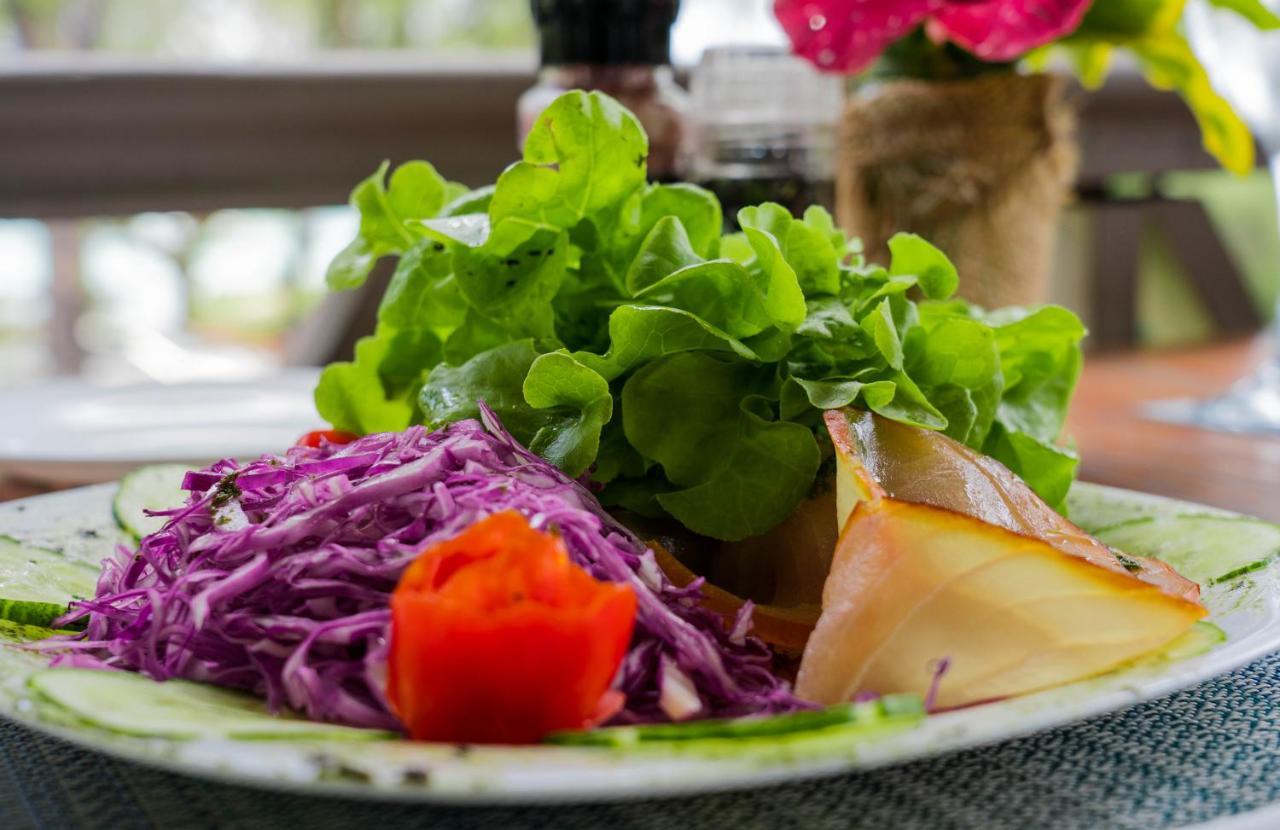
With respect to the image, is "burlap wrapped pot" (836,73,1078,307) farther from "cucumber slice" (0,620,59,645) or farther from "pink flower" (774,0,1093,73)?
"cucumber slice" (0,620,59,645)

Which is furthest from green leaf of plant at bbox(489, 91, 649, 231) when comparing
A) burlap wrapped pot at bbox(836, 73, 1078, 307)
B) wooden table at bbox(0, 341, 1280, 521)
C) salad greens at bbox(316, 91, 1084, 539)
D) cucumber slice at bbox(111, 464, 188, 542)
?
burlap wrapped pot at bbox(836, 73, 1078, 307)

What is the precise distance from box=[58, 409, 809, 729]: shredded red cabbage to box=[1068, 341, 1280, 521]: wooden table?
0.79 m

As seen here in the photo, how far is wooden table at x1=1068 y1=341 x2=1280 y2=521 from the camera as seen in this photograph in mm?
1310

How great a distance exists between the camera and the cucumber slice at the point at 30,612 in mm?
648

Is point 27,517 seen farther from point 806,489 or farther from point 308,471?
point 806,489

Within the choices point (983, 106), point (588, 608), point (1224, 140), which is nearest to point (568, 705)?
point (588, 608)

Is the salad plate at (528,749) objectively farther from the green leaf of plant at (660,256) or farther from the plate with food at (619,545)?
the green leaf of plant at (660,256)

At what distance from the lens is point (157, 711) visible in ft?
1.56

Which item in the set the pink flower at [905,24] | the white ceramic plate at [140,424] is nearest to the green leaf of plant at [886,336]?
the white ceramic plate at [140,424]

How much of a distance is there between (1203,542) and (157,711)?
0.59m

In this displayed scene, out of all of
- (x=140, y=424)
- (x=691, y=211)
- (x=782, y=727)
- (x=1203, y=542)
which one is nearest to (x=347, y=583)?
(x=782, y=727)

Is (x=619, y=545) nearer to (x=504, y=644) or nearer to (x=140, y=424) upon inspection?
(x=504, y=644)

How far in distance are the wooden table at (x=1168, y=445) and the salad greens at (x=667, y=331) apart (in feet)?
1.74

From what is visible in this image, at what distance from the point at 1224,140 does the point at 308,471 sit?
1.29 metres
